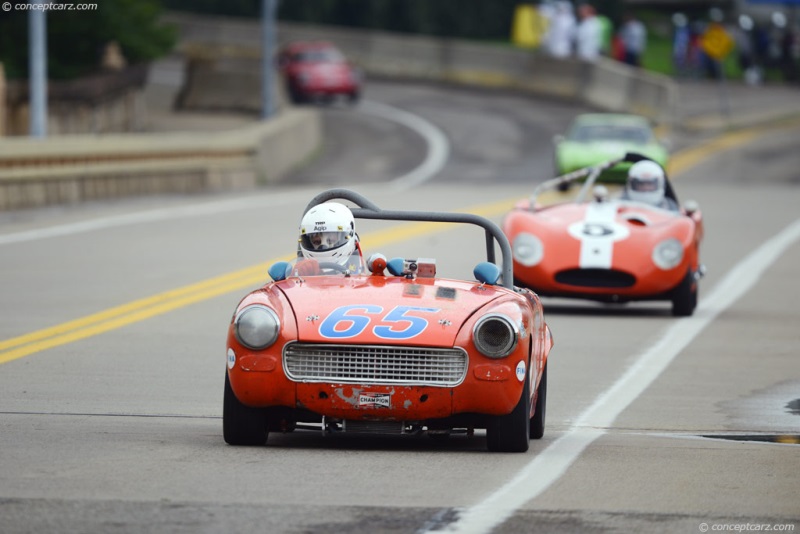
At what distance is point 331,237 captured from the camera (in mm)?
10078

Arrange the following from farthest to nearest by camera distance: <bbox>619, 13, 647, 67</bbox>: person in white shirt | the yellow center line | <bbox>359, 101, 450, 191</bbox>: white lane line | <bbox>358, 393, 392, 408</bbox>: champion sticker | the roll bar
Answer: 1. <bbox>619, 13, 647, 67</bbox>: person in white shirt
2. <bbox>359, 101, 450, 191</bbox>: white lane line
3. the yellow center line
4. the roll bar
5. <bbox>358, 393, 392, 408</bbox>: champion sticker

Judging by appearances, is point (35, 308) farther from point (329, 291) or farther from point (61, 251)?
point (329, 291)

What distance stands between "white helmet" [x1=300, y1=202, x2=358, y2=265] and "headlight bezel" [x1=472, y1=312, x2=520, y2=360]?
1.48 metres

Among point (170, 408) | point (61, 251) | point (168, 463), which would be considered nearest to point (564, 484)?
point (168, 463)

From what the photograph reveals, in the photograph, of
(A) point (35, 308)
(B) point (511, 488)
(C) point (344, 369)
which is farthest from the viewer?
(A) point (35, 308)

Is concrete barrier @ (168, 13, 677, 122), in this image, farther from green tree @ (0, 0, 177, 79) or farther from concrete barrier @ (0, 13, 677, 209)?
green tree @ (0, 0, 177, 79)

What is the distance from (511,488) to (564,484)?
27 cm

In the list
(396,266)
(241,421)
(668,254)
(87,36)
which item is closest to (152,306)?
(668,254)

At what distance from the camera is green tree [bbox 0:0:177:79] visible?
143 ft

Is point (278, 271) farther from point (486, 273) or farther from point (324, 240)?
point (486, 273)

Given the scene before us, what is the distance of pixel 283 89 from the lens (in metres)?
56.9

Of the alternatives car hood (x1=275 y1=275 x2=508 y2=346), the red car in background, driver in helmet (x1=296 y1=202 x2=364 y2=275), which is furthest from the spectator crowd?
car hood (x1=275 y1=275 x2=508 y2=346)

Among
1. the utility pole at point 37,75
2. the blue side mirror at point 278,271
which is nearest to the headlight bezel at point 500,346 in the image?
the blue side mirror at point 278,271

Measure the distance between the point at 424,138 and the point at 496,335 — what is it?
37.1 meters
